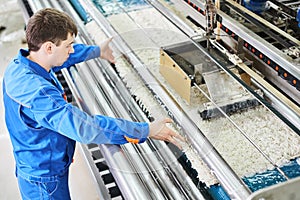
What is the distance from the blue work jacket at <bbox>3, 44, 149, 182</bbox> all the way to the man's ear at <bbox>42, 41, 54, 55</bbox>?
0.28 ft

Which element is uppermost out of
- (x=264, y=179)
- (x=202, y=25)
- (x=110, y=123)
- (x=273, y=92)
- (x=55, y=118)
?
(x=202, y=25)

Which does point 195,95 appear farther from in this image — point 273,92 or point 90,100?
point 90,100

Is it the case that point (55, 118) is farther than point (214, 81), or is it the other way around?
point (214, 81)

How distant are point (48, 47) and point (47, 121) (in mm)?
291

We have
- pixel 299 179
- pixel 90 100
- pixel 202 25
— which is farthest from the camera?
pixel 202 25

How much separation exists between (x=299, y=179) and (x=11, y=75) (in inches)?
49.0

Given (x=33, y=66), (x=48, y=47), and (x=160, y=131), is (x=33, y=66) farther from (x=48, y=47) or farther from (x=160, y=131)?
(x=160, y=131)

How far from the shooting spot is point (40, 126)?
1828mm

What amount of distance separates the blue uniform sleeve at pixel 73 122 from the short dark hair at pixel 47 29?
19cm

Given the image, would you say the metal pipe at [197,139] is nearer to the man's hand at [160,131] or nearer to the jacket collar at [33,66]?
the man's hand at [160,131]

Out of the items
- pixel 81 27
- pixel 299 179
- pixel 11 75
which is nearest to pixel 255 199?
pixel 299 179

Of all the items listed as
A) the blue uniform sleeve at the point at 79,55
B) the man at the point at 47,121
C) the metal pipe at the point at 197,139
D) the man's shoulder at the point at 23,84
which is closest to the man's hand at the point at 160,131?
the man at the point at 47,121

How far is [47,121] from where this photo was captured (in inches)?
66.4

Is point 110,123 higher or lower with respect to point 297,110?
higher
